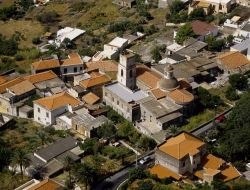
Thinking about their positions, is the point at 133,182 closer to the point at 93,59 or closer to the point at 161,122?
the point at 161,122

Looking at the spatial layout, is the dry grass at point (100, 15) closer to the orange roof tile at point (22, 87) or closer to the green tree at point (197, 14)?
the green tree at point (197, 14)

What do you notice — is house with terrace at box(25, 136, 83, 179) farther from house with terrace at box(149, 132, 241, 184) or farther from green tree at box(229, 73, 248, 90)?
green tree at box(229, 73, 248, 90)

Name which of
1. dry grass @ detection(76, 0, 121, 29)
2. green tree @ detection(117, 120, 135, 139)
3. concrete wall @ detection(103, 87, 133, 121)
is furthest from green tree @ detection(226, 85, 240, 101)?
dry grass @ detection(76, 0, 121, 29)

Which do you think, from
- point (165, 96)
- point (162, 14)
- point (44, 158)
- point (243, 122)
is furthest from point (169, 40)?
point (44, 158)

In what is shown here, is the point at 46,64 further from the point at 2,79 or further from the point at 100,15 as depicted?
the point at 100,15

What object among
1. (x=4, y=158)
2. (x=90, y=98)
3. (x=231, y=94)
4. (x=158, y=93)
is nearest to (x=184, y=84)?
(x=158, y=93)
